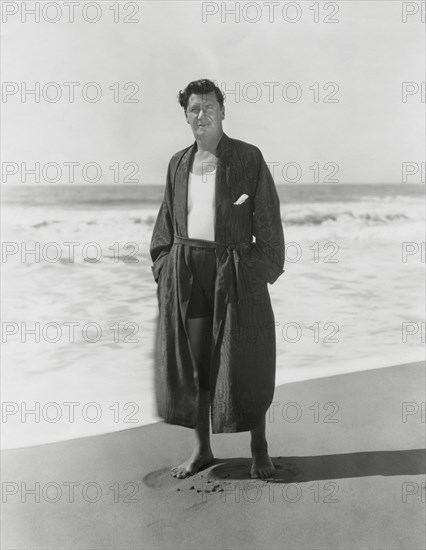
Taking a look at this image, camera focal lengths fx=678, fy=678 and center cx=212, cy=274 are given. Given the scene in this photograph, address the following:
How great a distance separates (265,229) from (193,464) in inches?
35.1

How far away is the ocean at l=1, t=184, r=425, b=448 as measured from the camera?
293cm

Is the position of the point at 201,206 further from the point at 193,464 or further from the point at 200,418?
the point at 193,464

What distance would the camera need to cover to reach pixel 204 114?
2.23m

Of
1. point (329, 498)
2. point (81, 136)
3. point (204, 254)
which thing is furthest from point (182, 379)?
point (81, 136)

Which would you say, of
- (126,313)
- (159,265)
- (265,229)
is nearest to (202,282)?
(159,265)

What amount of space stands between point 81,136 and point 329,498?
1.79 meters

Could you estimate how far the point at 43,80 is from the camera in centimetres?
273

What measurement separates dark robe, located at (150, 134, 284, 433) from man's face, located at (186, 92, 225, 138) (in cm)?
7

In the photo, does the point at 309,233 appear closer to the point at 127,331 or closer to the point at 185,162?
the point at 127,331

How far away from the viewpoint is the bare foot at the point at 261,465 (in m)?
2.40

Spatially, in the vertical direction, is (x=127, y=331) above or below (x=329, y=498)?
above

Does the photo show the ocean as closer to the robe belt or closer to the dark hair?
the robe belt

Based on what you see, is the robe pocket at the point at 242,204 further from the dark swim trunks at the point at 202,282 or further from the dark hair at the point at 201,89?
the dark hair at the point at 201,89

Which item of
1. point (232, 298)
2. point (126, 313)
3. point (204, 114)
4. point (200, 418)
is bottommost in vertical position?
point (200, 418)
